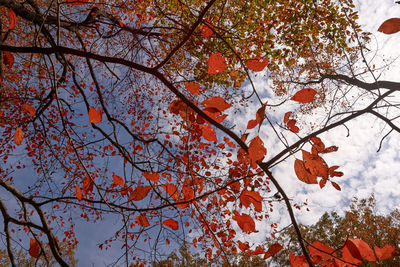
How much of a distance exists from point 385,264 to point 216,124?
55.9ft

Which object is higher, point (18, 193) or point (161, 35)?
point (161, 35)

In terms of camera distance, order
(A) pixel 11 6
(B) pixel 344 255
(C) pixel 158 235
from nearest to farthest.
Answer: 1. (B) pixel 344 255
2. (C) pixel 158 235
3. (A) pixel 11 6

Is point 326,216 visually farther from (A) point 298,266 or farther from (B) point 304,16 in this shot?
(A) point 298,266

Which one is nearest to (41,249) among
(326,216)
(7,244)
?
(7,244)

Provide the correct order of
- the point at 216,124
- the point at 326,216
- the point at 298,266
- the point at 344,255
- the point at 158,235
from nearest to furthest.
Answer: the point at 216,124
the point at 344,255
the point at 298,266
the point at 158,235
the point at 326,216

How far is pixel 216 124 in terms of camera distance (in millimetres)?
1302

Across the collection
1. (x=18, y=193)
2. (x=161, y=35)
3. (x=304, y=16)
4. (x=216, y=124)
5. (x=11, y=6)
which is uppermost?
(x=304, y=16)

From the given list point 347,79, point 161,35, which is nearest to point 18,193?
point 161,35

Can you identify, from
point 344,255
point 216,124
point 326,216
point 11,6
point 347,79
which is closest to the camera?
point 216,124

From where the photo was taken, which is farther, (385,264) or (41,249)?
(385,264)

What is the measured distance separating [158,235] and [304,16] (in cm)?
748

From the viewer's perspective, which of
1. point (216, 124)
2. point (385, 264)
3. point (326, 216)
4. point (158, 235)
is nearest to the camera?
point (216, 124)

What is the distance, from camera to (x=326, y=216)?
16.5 m

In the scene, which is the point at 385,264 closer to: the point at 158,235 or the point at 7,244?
the point at 158,235
